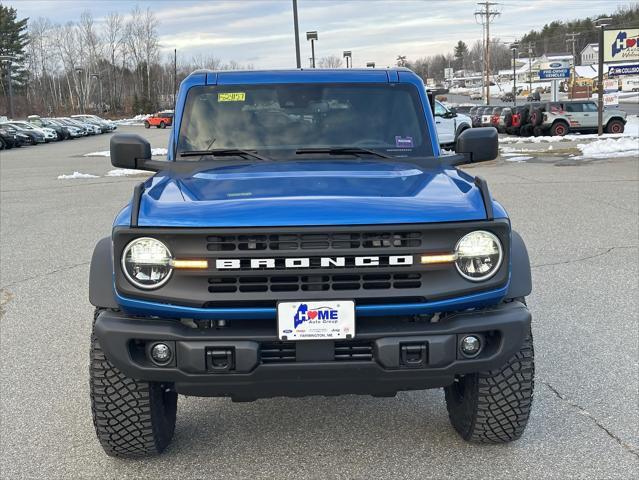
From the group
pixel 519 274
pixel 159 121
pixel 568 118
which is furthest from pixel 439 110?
pixel 159 121

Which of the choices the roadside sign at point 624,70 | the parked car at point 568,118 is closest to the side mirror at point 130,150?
the roadside sign at point 624,70

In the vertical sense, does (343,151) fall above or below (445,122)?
above

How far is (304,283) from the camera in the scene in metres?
3.10

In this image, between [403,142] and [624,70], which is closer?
[403,142]

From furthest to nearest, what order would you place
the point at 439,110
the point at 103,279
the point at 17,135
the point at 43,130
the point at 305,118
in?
1. the point at 43,130
2. the point at 17,135
3. the point at 439,110
4. the point at 305,118
5. the point at 103,279

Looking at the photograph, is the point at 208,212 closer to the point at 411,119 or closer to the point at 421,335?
the point at 421,335

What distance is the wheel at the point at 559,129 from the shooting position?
32.8 m

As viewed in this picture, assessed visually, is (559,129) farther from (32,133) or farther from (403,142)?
(32,133)

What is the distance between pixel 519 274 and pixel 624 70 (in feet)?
92.5

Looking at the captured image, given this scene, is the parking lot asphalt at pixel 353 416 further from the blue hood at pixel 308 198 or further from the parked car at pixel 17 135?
the parked car at pixel 17 135

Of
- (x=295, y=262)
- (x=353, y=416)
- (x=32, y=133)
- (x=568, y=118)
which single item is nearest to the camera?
(x=295, y=262)

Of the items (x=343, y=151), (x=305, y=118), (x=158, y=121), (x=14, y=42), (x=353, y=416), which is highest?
(x=14, y=42)

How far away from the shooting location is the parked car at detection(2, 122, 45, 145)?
46.4 m

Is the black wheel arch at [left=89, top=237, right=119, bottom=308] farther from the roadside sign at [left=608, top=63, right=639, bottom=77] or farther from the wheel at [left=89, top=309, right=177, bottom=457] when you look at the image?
the roadside sign at [left=608, top=63, right=639, bottom=77]
